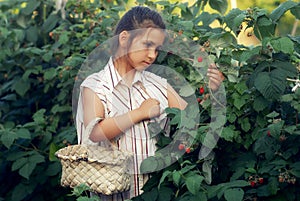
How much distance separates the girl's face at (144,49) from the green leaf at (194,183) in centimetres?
50

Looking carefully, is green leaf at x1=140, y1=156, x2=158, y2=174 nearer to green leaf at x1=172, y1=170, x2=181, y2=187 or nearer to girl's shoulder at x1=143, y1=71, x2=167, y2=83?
green leaf at x1=172, y1=170, x2=181, y2=187

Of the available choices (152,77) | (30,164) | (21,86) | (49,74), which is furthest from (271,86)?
(21,86)

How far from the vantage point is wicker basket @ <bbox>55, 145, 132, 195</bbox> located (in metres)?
3.36

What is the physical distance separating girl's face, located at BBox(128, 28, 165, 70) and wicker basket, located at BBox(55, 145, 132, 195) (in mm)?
369

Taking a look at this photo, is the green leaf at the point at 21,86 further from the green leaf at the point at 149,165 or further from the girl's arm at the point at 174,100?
the green leaf at the point at 149,165

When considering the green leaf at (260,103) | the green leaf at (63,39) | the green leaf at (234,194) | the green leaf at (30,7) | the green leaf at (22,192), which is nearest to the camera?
the green leaf at (234,194)

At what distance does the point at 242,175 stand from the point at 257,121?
24 cm

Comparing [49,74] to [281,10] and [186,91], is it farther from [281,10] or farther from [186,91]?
[281,10]

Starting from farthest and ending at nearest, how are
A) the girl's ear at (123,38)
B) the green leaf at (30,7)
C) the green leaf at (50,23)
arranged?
the green leaf at (30,7) → the green leaf at (50,23) → the girl's ear at (123,38)

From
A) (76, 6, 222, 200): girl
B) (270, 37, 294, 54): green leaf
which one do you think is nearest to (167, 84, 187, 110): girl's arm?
(76, 6, 222, 200): girl

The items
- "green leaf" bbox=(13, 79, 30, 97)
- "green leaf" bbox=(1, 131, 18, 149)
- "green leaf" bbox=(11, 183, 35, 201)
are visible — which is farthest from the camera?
"green leaf" bbox=(13, 79, 30, 97)

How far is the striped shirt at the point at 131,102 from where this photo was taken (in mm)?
3396

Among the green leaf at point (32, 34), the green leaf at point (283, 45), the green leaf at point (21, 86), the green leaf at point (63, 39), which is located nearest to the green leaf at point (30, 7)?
the green leaf at point (32, 34)

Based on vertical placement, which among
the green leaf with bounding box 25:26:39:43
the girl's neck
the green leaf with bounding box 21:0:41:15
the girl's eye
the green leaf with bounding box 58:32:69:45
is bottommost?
the green leaf with bounding box 25:26:39:43
